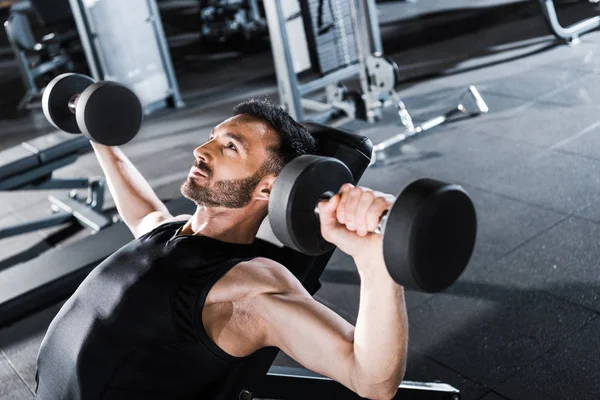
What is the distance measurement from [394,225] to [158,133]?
424cm

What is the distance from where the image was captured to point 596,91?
4367mm

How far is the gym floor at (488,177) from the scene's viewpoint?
228 cm

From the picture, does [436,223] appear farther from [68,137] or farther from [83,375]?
[68,137]

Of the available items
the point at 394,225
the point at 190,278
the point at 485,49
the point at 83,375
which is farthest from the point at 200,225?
the point at 485,49

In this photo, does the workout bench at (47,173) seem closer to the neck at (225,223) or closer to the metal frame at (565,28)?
the neck at (225,223)

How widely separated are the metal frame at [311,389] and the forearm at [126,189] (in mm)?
574

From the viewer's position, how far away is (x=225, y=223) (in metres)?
1.68

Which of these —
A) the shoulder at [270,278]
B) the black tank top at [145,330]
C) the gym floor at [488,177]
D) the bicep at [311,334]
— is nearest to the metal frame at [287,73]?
the gym floor at [488,177]

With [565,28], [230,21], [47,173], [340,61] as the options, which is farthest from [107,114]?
[230,21]

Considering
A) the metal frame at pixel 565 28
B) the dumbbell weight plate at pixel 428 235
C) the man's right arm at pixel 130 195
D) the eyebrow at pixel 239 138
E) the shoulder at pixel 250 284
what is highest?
the dumbbell weight plate at pixel 428 235

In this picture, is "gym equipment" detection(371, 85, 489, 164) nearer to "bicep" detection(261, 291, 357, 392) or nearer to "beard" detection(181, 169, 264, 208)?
"beard" detection(181, 169, 264, 208)

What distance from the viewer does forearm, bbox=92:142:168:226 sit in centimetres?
210

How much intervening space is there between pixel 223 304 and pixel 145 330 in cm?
17

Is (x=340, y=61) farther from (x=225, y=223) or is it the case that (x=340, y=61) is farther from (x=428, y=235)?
(x=428, y=235)
